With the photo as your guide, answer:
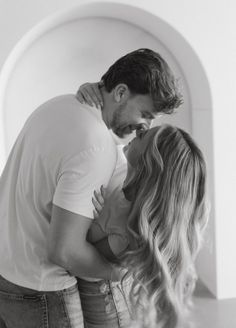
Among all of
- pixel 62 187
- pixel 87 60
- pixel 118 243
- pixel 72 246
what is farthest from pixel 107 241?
pixel 87 60

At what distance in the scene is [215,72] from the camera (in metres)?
4.17

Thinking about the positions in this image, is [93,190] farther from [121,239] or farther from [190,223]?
[190,223]

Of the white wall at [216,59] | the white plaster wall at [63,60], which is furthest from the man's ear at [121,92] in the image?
the white plaster wall at [63,60]

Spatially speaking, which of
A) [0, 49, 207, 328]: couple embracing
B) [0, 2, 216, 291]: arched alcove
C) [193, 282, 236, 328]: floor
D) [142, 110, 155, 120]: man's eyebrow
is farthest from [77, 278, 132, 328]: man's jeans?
[0, 2, 216, 291]: arched alcove

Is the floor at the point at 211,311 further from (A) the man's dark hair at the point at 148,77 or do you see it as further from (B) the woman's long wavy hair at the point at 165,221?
(A) the man's dark hair at the point at 148,77

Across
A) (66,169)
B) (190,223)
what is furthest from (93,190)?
(190,223)

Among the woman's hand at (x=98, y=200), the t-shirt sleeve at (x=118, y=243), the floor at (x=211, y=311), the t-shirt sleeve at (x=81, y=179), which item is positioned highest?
the t-shirt sleeve at (x=81, y=179)

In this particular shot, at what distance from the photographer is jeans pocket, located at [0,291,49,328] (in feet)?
6.43

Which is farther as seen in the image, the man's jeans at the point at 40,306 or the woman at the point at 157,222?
the man's jeans at the point at 40,306

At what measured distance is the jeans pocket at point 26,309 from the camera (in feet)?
6.43

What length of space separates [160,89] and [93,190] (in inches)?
17.9

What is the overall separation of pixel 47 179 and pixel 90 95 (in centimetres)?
34

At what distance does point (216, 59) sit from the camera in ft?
13.7

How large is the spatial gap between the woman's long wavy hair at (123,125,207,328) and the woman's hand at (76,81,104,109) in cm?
27
